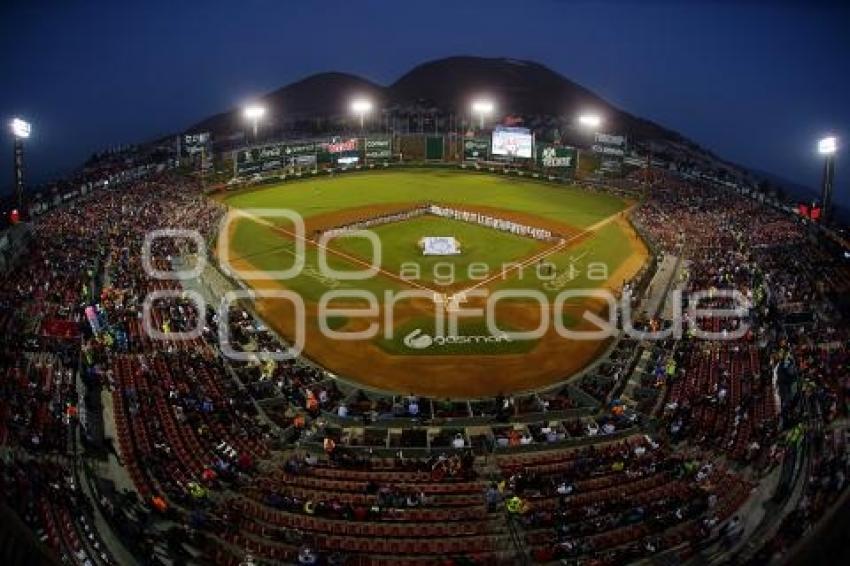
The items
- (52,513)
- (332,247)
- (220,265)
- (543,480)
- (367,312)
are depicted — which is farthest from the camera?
(332,247)

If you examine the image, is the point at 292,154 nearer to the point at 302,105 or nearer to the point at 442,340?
the point at 442,340

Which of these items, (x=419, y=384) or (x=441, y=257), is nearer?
(x=419, y=384)

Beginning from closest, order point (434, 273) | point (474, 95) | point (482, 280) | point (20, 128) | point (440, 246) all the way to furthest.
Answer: point (482, 280) < point (434, 273) < point (20, 128) < point (440, 246) < point (474, 95)

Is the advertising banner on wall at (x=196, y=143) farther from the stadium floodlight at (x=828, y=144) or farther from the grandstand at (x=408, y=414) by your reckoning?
the stadium floodlight at (x=828, y=144)

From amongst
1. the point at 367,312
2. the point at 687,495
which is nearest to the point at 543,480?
the point at 687,495

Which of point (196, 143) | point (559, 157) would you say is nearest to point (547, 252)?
point (559, 157)

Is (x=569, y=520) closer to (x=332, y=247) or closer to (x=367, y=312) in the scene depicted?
(x=367, y=312)

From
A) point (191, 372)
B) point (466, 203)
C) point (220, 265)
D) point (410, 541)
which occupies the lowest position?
point (410, 541)
